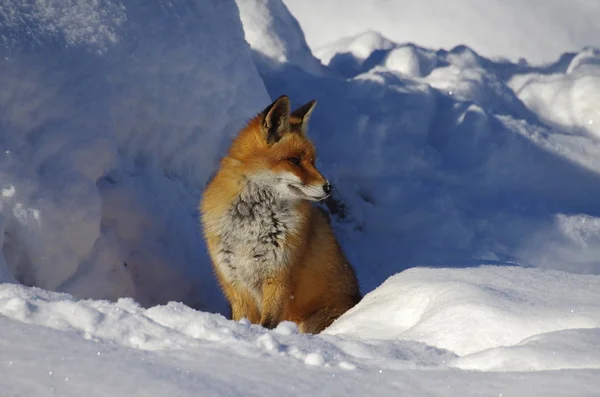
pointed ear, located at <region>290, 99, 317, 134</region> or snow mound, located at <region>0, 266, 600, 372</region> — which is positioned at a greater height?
pointed ear, located at <region>290, 99, 317, 134</region>

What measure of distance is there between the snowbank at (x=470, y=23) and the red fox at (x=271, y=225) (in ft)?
20.2

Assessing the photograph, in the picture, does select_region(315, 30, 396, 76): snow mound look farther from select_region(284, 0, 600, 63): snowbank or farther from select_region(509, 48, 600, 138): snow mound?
select_region(509, 48, 600, 138): snow mound

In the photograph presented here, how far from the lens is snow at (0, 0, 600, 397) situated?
2740 mm

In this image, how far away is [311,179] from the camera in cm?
470

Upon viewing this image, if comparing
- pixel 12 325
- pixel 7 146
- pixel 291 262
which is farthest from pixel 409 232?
pixel 12 325

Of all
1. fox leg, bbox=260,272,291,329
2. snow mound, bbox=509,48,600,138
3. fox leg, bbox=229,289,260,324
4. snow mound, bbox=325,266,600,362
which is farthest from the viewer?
snow mound, bbox=509,48,600,138

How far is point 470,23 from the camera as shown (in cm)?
1123

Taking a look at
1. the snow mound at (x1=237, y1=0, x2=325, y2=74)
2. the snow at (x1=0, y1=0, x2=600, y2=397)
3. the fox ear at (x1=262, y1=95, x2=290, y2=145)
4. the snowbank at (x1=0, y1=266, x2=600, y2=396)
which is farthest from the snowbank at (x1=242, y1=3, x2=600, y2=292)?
the snowbank at (x1=0, y1=266, x2=600, y2=396)

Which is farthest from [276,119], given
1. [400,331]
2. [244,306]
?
[400,331]

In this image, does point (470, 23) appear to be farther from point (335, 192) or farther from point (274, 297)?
point (274, 297)

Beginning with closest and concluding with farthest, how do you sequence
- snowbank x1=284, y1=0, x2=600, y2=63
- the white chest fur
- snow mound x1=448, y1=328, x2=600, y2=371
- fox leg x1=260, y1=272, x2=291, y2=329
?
snow mound x1=448, y1=328, x2=600, y2=371 → fox leg x1=260, y1=272, x2=291, y2=329 → the white chest fur → snowbank x1=284, y1=0, x2=600, y2=63

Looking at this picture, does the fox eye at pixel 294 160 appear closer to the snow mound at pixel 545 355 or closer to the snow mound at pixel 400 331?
the snow mound at pixel 400 331

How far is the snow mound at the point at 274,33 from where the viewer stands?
852 cm

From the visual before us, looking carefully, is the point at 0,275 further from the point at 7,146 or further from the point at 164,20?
the point at 164,20
